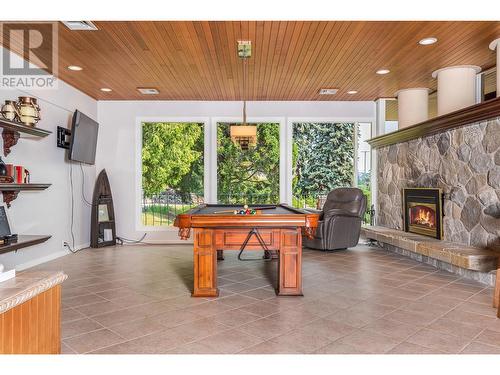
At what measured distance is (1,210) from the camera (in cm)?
391

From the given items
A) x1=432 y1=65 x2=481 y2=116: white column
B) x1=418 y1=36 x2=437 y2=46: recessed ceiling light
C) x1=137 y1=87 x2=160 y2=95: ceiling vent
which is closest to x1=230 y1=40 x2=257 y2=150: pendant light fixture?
x1=418 y1=36 x2=437 y2=46: recessed ceiling light

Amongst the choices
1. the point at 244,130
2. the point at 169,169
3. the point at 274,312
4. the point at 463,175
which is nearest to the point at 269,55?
the point at 244,130

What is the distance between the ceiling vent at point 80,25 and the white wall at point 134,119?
335 centimetres

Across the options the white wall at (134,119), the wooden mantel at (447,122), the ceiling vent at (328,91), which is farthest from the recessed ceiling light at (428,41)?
the white wall at (134,119)

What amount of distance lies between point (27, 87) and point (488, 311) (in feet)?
19.4

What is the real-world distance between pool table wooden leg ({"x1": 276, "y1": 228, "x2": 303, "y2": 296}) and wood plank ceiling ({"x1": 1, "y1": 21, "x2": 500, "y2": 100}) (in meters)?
2.15

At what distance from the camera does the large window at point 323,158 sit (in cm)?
869

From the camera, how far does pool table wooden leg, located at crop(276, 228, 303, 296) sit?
353 cm

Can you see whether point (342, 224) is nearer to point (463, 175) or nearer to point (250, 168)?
point (463, 175)

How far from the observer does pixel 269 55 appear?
4.50 metres

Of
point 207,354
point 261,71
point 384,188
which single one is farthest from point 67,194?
point 384,188

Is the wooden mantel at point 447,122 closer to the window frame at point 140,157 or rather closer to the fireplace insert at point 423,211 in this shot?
the fireplace insert at point 423,211

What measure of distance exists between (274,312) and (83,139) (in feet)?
14.8

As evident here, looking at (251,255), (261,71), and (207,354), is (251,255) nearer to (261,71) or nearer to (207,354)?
(261,71)
